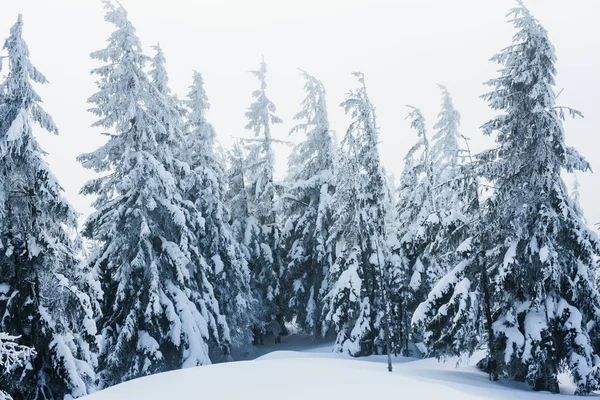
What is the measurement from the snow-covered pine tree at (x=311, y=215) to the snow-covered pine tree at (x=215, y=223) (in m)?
3.88

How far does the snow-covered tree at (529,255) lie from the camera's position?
50.1 feet

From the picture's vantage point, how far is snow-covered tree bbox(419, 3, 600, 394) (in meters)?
15.3

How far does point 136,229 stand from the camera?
1883 cm

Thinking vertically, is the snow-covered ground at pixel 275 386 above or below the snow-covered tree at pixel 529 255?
below

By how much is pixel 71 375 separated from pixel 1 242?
417cm

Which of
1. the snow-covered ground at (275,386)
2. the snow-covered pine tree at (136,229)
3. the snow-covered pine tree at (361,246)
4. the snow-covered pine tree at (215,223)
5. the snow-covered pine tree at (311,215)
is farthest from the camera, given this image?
the snow-covered pine tree at (311,215)

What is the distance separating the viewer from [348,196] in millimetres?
23375

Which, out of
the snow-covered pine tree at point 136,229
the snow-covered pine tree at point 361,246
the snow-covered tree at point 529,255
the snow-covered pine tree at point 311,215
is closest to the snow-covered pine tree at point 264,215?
the snow-covered pine tree at point 311,215

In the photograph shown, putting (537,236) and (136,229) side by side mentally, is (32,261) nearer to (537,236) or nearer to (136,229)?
(136,229)

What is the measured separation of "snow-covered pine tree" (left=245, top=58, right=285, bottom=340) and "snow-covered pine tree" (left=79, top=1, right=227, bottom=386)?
10784mm

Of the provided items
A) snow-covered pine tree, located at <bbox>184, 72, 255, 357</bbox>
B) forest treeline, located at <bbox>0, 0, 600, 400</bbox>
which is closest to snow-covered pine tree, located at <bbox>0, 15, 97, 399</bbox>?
forest treeline, located at <bbox>0, 0, 600, 400</bbox>

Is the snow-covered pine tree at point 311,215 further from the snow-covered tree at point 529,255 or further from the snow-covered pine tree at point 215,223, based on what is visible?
the snow-covered tree at point 529,255

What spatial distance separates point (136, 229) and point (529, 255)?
47.3ft

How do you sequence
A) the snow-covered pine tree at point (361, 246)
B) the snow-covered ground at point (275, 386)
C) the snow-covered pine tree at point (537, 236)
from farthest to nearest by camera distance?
1. the snow-covered pine tree at point (361, 246)
2. the snow-covered pine tree at point (537, 236)
3. the snow-covered ground at point (275, 386)
